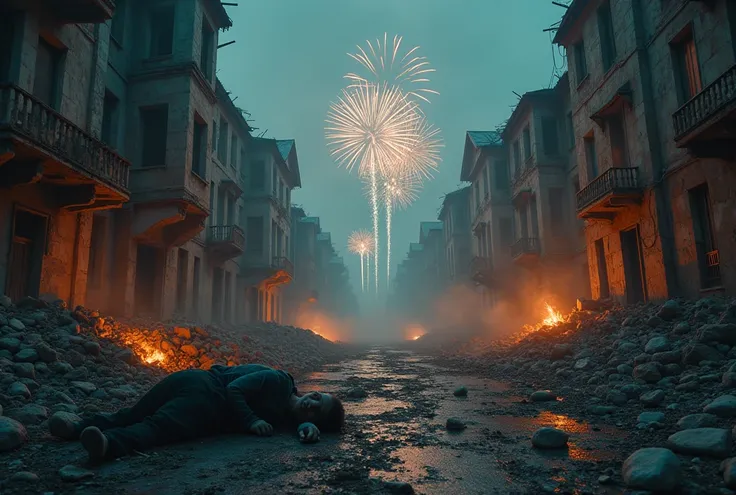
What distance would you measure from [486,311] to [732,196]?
82.0 feet

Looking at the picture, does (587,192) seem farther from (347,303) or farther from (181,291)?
(347,303)

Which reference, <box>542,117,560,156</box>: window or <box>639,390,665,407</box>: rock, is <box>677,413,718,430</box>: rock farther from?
<box>542,117,560,156</box>: window

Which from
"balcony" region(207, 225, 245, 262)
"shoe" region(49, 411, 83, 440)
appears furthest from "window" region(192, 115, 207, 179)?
"shoe" region(49, 411, 83, 440)

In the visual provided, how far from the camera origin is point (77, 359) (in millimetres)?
8156

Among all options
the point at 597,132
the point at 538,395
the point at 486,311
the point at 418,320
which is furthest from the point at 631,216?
the point at 418,320

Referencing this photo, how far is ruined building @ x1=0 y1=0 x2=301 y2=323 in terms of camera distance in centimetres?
1023

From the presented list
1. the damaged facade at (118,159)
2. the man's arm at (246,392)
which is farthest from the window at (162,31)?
the man's arm at (246,392)

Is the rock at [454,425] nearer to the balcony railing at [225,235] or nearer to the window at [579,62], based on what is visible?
the balcony railing at [225,235]

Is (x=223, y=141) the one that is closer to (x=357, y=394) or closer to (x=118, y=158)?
(x=118, y=158)

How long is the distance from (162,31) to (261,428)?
1751 centimetres

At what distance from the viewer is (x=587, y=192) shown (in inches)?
650

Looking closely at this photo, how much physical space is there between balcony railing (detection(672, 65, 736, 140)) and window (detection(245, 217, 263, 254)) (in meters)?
22.7

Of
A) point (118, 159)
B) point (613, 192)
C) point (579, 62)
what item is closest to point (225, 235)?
point (118, 159)

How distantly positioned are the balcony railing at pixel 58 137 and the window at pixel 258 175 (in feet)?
53.3
